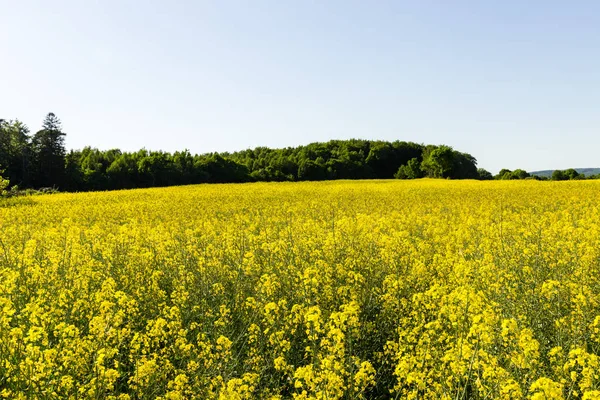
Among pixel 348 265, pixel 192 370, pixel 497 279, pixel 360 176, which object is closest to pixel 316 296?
pixel 348 265

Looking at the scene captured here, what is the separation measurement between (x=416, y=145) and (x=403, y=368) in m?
86.7

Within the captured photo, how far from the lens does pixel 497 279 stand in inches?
231

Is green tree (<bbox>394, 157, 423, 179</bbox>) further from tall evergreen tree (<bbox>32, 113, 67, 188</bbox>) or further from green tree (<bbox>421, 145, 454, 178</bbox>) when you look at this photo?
tall evergreen tree (<bbox>32, 113, 67, 188</bbox>)

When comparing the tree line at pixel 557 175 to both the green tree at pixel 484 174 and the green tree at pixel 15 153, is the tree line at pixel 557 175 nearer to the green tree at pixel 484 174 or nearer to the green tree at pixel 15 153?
the green tree at pixel 484 174

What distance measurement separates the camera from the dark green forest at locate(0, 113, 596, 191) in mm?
53438

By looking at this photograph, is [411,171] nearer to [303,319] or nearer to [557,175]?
[557,175]

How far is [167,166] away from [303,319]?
174 ft

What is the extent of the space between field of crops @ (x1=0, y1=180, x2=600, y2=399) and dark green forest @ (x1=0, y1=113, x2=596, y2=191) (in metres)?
43.0

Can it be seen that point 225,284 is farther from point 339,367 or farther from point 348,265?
point 339,367

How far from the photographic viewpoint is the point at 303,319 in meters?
4.96

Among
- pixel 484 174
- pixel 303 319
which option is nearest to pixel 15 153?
pixel 303 319

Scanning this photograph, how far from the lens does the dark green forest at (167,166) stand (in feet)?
175

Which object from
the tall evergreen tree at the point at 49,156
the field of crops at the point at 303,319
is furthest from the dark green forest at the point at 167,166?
the field of crops at the point at 303,319

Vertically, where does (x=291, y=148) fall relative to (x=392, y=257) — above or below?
above
